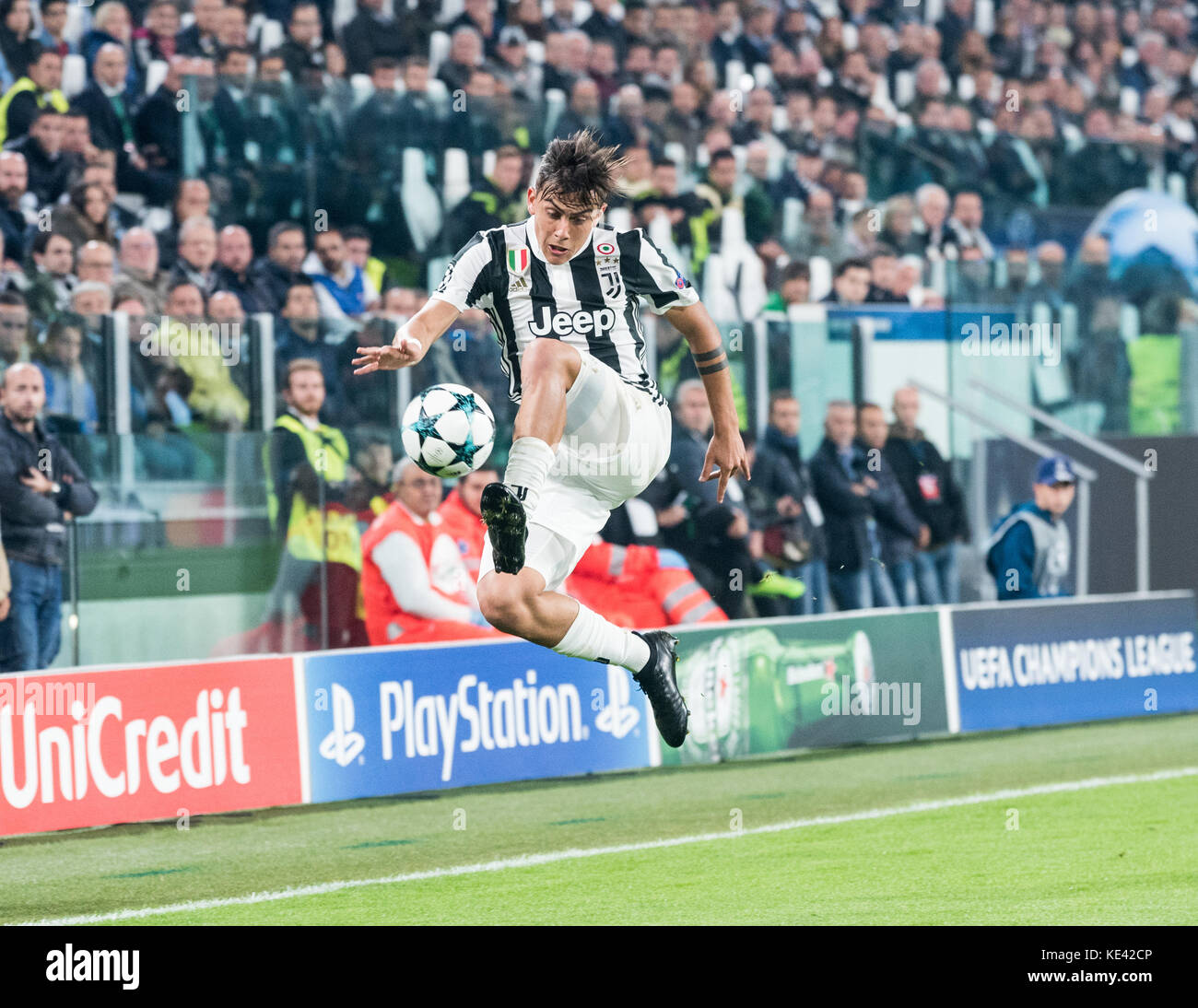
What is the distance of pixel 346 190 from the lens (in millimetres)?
11094

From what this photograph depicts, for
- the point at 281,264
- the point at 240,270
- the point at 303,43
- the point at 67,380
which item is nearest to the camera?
the point at 67,380

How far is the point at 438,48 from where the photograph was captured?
569 inches

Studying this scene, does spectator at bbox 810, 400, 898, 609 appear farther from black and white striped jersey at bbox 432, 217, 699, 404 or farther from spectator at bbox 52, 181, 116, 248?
black and white striped jersey at bbox 432, 217, 699, 404

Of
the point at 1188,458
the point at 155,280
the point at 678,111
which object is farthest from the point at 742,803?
the point at 678,111

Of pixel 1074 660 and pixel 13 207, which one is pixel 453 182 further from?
pixel 1074 660

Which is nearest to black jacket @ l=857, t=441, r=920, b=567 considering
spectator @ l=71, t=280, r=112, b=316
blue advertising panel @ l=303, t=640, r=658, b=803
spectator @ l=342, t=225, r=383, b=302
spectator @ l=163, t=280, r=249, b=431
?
blue advertising panel @ l=303, t=640, r=658, b=803

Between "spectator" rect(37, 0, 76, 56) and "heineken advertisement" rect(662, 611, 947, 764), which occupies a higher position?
"spectator" rect(37, 0, 76, 56)

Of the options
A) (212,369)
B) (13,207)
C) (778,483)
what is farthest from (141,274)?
(778,483)

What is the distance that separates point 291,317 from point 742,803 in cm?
337

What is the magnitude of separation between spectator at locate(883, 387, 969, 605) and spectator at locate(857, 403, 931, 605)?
5cm

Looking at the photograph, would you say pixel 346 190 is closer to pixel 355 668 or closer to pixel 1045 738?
pixel 355 668

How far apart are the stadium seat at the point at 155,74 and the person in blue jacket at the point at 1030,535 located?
19.7ft

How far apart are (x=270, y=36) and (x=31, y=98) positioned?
2594 mm

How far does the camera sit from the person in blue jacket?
1240 cm
